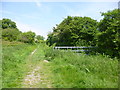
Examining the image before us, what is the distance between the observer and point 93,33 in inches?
512

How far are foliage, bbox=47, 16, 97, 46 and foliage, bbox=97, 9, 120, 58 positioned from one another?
429 cm

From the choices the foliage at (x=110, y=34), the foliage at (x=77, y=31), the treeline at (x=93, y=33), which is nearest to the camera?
the foliage at (x=110, y=34)

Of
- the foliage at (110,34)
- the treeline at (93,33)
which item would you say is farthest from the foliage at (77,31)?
the foliage at (110,34)

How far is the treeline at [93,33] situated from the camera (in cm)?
757

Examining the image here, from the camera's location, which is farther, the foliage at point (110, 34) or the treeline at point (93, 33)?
the treeline at point (93, 33)

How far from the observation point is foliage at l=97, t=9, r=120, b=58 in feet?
A: 24.2

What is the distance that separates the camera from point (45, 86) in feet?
11.9

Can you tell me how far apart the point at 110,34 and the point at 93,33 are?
5.32 m

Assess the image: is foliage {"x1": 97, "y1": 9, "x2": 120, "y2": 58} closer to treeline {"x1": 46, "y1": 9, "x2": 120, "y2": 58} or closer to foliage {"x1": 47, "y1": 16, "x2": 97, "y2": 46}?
treeline {"x1": 46, "y1": 9, "x2": 120, "y2": 58}

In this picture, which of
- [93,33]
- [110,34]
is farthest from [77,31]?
[110,34]

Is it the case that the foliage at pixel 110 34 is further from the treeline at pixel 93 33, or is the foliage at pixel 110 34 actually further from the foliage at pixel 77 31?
the foliage at pixel 77 31

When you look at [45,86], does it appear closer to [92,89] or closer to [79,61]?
[92,89]

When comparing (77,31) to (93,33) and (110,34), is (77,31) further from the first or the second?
(110,34)

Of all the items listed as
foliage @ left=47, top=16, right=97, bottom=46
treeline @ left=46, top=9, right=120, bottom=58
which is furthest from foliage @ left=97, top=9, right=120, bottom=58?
foliage @ left=47, top=16, right=97, bottom=46
